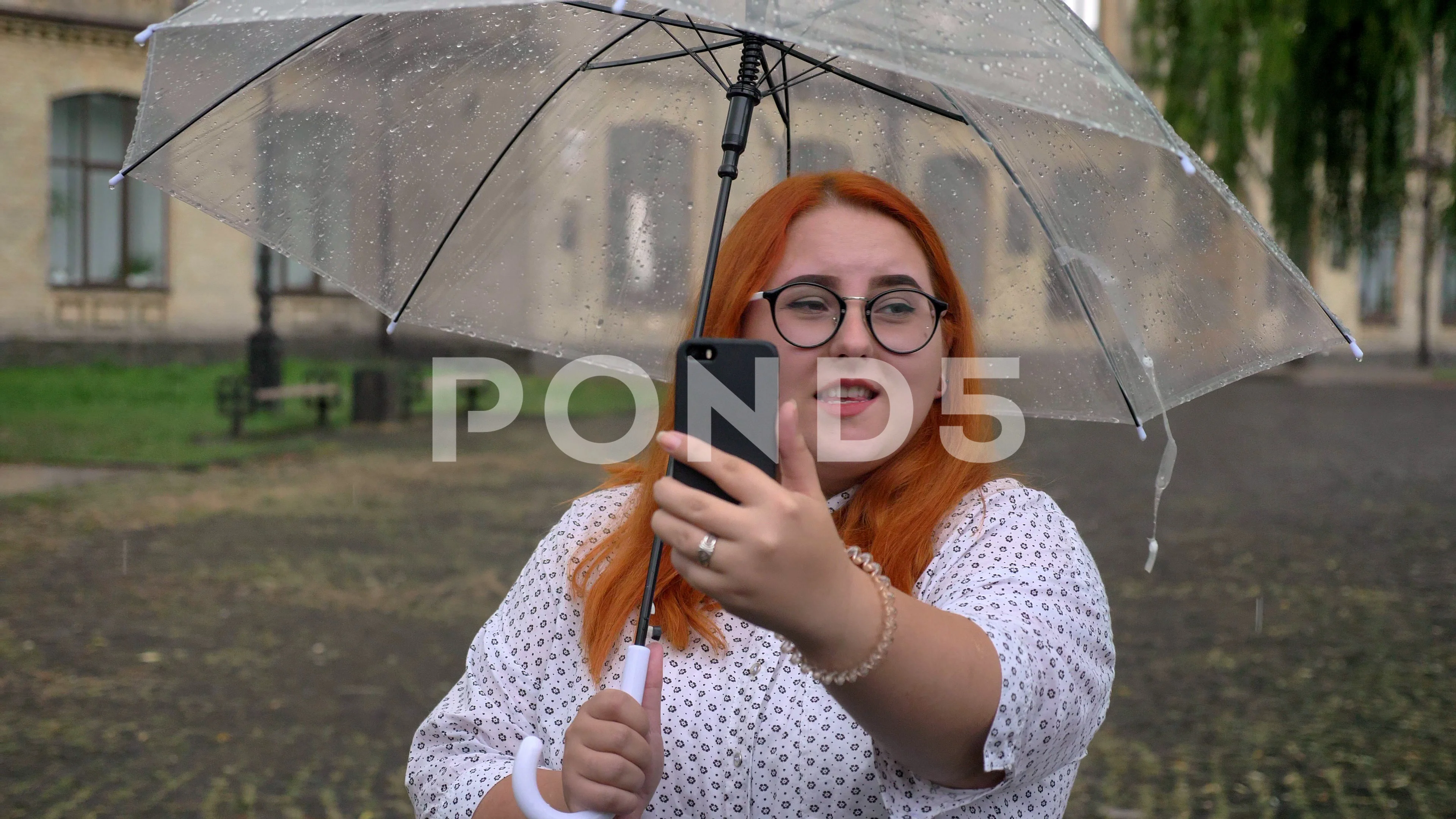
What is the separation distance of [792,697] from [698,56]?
3.67 feet

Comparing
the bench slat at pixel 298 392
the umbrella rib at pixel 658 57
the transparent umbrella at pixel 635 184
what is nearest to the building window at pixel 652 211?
the transparent umbrella at pixel 635 184

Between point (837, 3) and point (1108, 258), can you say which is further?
point (1108, 258)

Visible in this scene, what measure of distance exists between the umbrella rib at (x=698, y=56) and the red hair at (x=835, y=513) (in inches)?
8.8

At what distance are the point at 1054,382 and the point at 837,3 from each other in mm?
1093

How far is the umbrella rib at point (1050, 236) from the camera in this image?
2.26 meters

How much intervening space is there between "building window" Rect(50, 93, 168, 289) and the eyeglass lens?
22.9 meters

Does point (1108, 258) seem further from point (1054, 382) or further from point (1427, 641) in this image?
point (1427, 641)

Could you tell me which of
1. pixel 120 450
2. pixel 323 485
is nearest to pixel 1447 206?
pixel 323 485

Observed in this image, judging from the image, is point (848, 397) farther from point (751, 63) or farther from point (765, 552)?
point (765, 552)

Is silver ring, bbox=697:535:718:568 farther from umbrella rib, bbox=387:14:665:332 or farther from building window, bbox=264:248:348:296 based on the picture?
building window, bbox=264:248:348:296

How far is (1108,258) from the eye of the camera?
7.39ft

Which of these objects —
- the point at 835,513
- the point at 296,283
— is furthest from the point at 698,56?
the point at 296,283

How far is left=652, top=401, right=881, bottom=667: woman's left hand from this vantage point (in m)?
1.16

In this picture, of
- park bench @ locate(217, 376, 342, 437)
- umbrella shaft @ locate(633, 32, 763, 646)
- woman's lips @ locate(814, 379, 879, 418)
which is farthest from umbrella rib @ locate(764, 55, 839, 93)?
park bench @ locate(217, 376, 342, 437)
